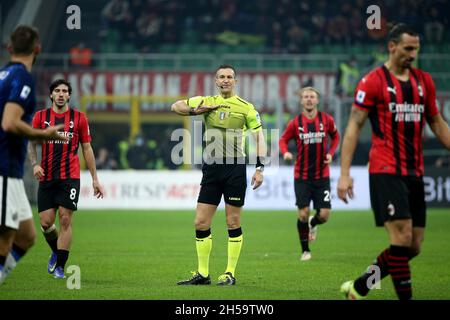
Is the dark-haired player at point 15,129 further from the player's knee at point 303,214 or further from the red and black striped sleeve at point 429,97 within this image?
the player's knee at point 303,214

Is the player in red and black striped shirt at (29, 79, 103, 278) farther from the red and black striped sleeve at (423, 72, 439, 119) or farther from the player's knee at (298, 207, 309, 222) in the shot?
the red and black striped sleeve at (423, 72, 439, 119)

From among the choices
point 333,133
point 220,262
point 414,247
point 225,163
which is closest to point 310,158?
point 333,133

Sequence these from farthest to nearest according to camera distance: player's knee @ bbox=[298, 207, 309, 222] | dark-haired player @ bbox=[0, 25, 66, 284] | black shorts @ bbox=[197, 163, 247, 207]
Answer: player's knee @ bbox=[298, 207, 309, 222] → black shorts @ bbox=[197, 163, 247, 207] → dark-haired player @ bbox=[0, 25, 66, 284]

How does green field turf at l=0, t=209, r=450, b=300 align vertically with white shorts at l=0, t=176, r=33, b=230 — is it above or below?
below

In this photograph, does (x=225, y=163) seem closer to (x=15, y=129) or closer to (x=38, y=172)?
(x=38, y=172)

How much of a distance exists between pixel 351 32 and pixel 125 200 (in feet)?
A: 39.2

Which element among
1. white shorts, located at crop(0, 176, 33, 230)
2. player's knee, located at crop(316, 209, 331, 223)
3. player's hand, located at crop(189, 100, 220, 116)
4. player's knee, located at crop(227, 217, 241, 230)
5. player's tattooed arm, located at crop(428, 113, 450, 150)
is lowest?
player's knee, located at crop(316, 209, 331, 223)

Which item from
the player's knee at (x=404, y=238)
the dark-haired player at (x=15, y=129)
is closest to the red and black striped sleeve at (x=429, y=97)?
the player's knee at (x=404, y=238)

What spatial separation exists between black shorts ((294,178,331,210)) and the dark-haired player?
669 cm

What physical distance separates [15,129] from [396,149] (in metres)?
3.28

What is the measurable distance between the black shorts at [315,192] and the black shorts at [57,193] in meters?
4.04

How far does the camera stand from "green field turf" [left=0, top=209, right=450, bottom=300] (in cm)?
→ 929

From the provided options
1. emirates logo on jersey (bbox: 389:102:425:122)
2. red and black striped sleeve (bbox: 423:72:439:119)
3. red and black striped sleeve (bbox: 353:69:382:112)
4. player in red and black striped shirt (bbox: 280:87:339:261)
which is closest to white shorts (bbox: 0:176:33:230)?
red and black striped sleeve (bbox: 353:69:382:112)

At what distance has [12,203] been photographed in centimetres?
745
